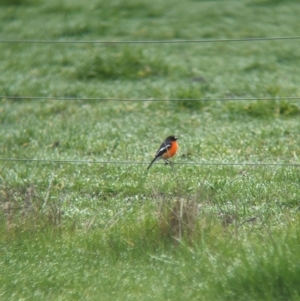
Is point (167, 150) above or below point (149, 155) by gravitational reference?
above

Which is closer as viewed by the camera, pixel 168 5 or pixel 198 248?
pixel 198 248

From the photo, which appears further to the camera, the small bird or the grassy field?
the small bird

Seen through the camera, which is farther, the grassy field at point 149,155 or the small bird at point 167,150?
the small bird at point 167,150

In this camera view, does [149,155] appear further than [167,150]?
Yes

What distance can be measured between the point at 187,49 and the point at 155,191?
9211 millimetres

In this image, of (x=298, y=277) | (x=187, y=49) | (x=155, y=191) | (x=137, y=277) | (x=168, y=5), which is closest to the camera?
(x=298, y=277)

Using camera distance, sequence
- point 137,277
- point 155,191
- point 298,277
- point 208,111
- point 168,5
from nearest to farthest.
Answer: point 298,277, point 137,277, point 155,191, point 208,111, point 168,5

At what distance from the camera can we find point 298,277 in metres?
6.44

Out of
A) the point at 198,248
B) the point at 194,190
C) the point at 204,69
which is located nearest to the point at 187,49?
the point at 204,69

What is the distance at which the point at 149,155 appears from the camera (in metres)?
11.2

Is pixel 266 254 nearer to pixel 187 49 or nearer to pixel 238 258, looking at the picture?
pixel 238 258

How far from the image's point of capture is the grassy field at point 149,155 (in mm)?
6961

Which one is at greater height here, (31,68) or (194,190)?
(194,190)

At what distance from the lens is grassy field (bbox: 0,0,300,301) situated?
696cm
